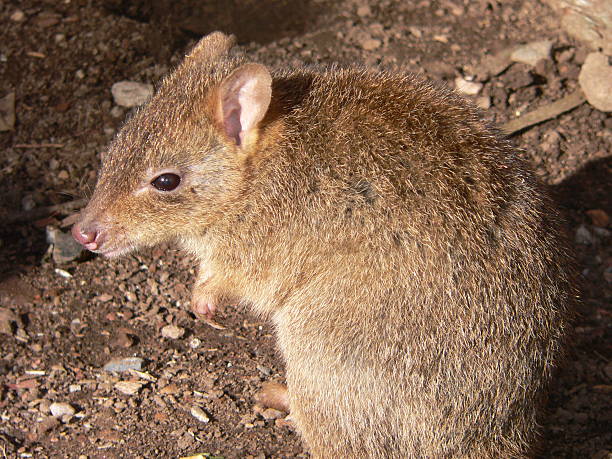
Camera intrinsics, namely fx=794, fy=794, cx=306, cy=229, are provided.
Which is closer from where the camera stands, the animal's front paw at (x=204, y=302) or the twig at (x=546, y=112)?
the animal's front paw at (x=204, y=302)

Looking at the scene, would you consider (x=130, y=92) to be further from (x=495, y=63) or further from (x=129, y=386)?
(x=495, y=63)

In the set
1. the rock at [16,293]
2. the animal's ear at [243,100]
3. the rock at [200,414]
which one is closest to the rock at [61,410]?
the rock at [200,414]

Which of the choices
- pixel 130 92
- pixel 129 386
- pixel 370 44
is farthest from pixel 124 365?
pixel 370 44

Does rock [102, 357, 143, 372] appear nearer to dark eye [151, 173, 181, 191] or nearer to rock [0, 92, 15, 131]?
dark eye [151, 173, 181, 191]

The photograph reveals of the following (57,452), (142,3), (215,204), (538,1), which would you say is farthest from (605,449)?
(142,3)

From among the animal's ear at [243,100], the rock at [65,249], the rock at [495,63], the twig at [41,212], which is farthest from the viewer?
the rock at [495,63]

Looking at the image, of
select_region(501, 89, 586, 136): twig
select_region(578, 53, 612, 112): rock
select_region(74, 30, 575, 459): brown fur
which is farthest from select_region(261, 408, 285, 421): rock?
select_region(578, 53, 612, 112): rock

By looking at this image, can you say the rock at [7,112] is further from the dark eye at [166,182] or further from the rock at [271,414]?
the rock at [271,414]

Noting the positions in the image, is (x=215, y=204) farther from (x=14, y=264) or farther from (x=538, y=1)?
(x=538, y=1)
